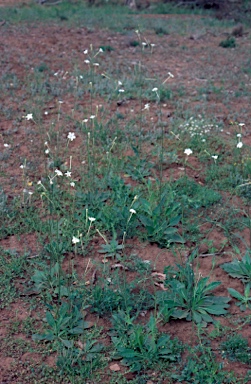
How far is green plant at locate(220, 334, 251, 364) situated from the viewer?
9.67ft

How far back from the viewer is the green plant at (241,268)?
351cm

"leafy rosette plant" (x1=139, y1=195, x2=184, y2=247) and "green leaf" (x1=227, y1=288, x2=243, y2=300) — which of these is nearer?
"green leaf" (x1=227, y1=288, x2=243, y2=300)

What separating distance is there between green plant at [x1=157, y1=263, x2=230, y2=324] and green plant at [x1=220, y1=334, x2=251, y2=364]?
0.21 m

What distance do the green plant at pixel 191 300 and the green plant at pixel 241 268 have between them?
0.26 m

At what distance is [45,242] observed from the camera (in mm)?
3854

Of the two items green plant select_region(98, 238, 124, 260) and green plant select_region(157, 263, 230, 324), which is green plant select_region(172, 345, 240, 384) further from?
green plant select_region(98, 238, 124, 260)

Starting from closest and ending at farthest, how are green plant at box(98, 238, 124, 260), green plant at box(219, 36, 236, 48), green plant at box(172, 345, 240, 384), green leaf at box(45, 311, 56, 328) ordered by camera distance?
1. green plant at box(172, 345, 240, 384)
2. green leaf at box(45, 311, 56, 328)
3. green plant at box(98, 238, 124, 260)
4. green plant at box(219, 36, 236, 48)

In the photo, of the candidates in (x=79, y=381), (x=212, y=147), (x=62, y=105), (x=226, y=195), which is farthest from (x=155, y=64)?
(x=79, y=381)

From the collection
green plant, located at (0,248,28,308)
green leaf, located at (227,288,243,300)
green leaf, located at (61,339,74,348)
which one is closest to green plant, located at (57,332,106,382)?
green leaf, located at (61,339,74,348)

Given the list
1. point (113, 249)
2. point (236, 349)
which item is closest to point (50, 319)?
point (113, 249)

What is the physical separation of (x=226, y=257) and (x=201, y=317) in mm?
686

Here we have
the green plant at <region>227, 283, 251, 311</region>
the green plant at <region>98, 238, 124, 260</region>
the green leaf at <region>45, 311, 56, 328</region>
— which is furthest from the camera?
the green plant at <region>98, 238, 124, 260</region>

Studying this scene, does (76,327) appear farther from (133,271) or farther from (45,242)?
(45,242)

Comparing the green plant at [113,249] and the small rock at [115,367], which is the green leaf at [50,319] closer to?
the small rock at [115,367]
